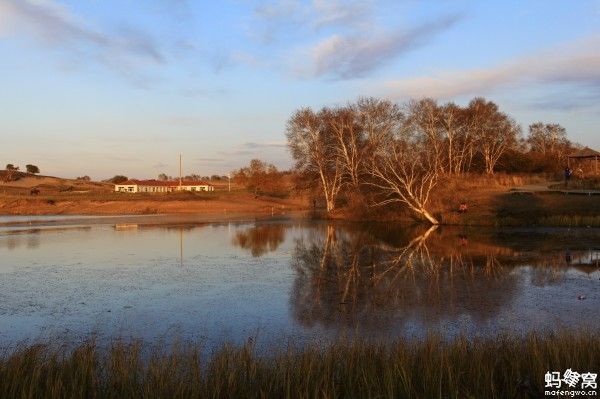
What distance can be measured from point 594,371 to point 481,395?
140 centimetres

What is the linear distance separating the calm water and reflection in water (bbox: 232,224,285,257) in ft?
0.66

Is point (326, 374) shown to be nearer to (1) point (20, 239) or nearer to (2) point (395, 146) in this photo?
(1) point (20, 239)

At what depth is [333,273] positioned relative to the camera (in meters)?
16.3

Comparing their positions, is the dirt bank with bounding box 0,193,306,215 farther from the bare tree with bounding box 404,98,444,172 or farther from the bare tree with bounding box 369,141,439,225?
the bare tree with bounding box 369,141,439,225

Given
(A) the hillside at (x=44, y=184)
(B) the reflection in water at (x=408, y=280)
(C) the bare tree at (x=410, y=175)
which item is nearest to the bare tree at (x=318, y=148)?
(C) the bare tree at (x=410, y=175)

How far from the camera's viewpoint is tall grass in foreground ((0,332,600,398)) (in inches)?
207

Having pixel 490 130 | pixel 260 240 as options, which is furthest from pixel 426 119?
pixel 260 240

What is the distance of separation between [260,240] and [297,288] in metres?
13.7

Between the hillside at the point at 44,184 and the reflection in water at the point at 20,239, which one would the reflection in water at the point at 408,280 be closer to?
the reflection in water at the point at 20,239

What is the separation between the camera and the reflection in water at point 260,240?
23.3m

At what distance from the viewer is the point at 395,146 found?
38.5m

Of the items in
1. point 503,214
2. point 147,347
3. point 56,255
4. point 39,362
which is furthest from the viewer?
point 503,214

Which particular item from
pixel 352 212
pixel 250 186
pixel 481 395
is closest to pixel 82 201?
pixel 250 186

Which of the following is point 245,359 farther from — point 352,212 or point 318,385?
point 352,212
